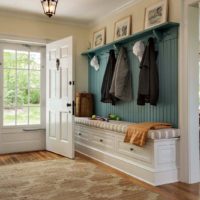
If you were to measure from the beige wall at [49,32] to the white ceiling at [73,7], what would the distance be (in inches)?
7.4

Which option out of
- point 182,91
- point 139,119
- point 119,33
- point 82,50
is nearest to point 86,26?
point 82,50

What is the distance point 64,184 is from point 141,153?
100cm

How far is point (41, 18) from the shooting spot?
4.97 m

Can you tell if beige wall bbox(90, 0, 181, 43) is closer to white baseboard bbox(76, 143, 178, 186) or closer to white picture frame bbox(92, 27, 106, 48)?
white picture frame bbox(92, 27, 106, 48)

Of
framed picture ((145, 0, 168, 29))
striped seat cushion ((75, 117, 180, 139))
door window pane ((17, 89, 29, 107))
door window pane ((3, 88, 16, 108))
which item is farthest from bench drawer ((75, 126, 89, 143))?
framed picture ((145, 0, 168, 29))

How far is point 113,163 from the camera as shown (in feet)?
12.7

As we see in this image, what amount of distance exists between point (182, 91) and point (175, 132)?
0.50m

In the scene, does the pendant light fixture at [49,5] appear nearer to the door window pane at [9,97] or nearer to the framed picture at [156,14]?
the framed picture at [156,14]

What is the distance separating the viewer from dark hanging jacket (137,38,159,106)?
348 cm

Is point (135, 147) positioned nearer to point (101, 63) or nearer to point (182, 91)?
point (182, 91)

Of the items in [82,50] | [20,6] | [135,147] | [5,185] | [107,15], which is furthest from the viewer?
[82,50]

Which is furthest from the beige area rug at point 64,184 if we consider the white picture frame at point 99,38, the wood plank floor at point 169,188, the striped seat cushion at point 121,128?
the white picture frame at point 99,38

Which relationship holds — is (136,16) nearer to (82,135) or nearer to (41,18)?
(41,18)

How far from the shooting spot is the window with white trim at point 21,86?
4.88 m
